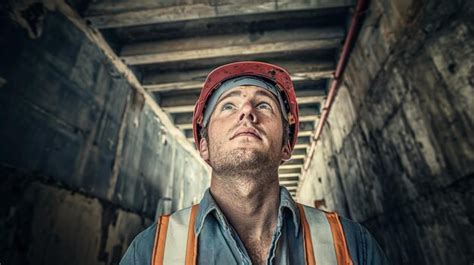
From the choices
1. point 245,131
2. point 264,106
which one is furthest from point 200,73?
point 245,131

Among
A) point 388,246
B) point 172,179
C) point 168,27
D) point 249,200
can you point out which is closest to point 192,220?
point 249,200

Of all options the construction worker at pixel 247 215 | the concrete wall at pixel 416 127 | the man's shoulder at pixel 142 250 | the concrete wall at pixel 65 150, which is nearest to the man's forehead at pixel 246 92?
the construction worker at pixel 247 215

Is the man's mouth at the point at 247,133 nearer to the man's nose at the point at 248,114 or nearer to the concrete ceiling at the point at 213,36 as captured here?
the man's nose at the point at 248,114

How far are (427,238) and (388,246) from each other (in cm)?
99

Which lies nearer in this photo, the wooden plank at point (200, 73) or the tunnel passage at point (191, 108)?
the tunnel passage at point (191, 108)

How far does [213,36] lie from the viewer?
14.1ft

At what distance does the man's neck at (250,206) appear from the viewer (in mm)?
1677

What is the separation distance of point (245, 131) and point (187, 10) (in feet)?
8.34

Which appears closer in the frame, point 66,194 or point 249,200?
point 249,200

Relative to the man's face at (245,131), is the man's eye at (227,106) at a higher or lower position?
higher

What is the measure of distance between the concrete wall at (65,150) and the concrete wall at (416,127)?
3883 millimetres

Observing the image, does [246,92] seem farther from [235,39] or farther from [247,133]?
[235,39]

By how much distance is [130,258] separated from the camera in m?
1.47

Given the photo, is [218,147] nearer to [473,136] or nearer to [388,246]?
[473,136]
